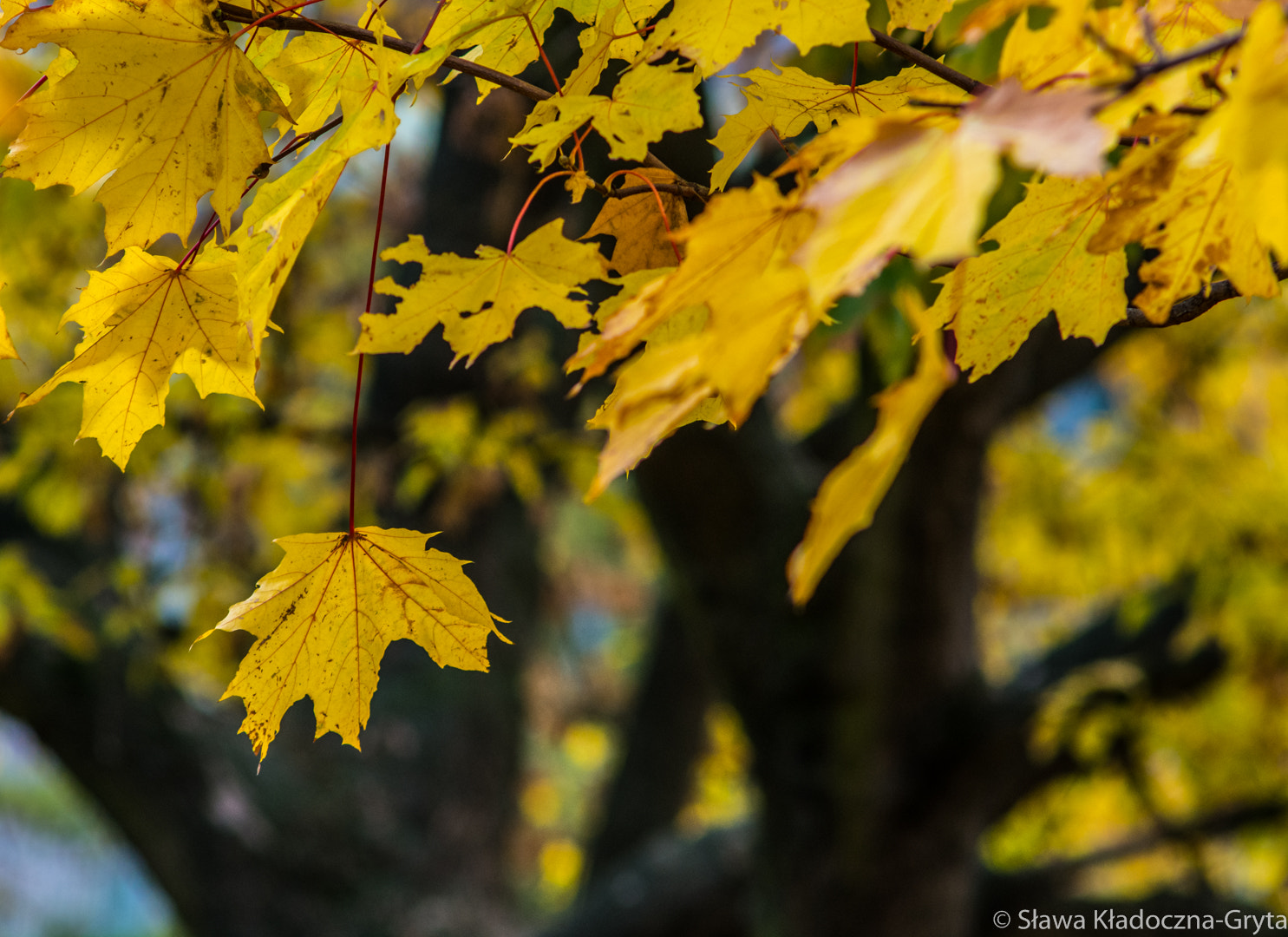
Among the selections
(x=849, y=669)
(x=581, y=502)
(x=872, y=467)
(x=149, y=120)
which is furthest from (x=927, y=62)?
(x=849, y=669)

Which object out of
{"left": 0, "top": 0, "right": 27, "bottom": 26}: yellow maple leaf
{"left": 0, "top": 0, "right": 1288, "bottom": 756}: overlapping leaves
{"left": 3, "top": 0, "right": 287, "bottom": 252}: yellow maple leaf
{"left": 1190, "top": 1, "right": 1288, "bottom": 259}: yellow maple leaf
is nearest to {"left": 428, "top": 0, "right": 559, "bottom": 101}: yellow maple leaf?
{"left": 0, "top": 0, "right": 1288, "bottom": 756}: overlapping leaves

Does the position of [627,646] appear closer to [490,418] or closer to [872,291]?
[490,418]

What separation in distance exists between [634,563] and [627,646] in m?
0.55

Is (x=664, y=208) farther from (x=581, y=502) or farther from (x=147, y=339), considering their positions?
(x=581, y=502)

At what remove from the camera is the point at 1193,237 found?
0.45m

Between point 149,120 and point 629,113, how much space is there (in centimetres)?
28

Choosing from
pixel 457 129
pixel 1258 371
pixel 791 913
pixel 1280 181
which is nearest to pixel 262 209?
pixel 1280 181

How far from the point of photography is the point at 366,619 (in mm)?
606

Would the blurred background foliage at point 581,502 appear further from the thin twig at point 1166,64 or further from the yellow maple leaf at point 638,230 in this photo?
the thin twig at point 1166,64

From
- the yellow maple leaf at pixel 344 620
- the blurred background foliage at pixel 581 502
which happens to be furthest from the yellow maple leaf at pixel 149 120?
the blurred background foliage at pixel 581 502

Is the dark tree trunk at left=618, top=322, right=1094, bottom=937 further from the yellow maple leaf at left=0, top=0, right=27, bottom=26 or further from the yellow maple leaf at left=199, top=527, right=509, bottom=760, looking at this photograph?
the yellow maple leaf at left=0, top=0, right=27, bottom=26

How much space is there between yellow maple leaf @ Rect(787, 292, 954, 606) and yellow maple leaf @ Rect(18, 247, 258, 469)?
396 mm

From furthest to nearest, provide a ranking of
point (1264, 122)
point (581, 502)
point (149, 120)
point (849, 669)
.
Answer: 1. point (849, 669)
2. point (581, 502)
3. point (149, 120)
4. point (1264, 122)

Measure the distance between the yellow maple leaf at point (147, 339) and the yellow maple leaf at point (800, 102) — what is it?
1.02 ft
